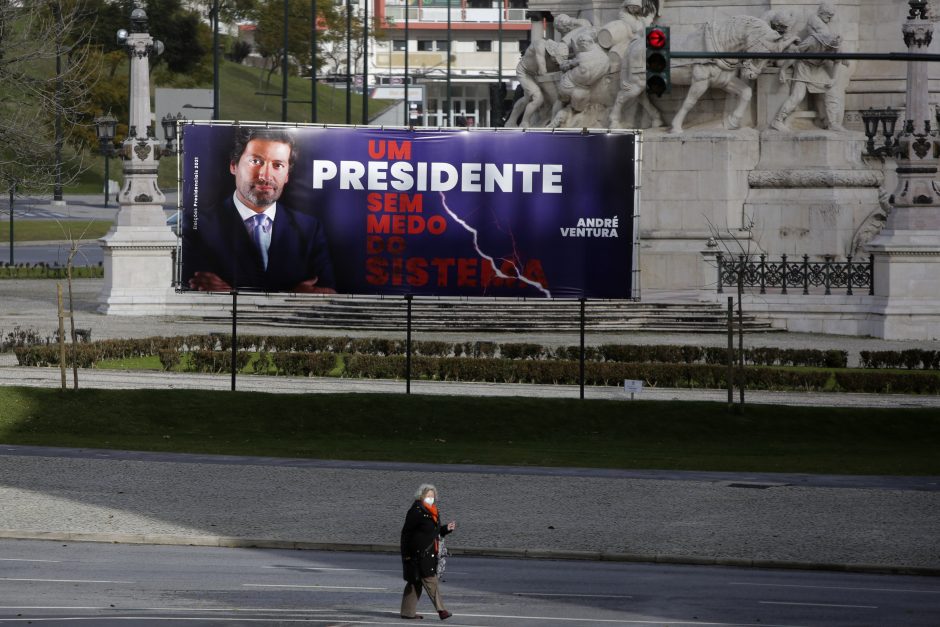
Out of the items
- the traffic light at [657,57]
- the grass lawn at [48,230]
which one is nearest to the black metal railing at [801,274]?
the traffic light at [657,57]

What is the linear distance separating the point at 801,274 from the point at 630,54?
337 inches

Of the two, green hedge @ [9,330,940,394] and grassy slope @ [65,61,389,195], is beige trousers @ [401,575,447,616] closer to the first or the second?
green hedge @ [9,330,940,394]

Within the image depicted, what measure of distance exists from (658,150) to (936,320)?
10165 millimetres

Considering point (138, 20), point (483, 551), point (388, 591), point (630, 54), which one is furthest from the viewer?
point (138, 20)

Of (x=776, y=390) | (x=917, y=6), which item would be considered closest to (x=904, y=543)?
(x=776, y=390)

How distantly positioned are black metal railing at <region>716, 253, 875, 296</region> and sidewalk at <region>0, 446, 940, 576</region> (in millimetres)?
20677

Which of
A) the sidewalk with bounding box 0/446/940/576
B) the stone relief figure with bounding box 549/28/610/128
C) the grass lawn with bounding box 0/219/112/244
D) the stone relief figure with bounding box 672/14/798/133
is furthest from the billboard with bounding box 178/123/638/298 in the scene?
the grass lawn with bounding box 0/219/112/244

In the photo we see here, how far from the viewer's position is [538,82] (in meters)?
57.7

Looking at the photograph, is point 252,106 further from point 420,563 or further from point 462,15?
point 420,563

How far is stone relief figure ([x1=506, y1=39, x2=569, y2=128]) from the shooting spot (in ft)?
188

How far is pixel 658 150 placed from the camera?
2160 inches

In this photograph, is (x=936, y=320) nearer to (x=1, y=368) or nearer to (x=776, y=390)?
(x=776, y=390)

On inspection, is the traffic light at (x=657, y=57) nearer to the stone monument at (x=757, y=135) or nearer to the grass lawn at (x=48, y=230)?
the stone monument at (x=757, y=135)

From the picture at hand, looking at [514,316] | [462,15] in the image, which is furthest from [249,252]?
[462,15]
